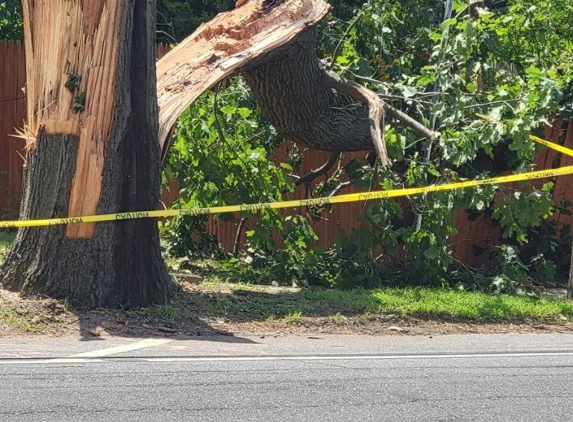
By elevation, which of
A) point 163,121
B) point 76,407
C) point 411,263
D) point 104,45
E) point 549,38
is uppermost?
point 549,38

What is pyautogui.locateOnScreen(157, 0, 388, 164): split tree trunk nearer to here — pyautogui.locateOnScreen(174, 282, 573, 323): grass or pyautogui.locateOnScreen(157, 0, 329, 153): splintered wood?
pyautogui.locateOnScreen(157, 0, 329, 153): splintered wood

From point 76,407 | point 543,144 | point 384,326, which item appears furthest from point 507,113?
point 76,407

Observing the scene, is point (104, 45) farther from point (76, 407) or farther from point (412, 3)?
point (412, 3)

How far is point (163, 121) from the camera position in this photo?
29.5ft

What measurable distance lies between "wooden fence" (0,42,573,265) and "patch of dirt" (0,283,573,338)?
11.6ft

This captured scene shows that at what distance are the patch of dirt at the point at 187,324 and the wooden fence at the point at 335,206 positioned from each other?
11.6ft

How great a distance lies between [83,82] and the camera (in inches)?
320

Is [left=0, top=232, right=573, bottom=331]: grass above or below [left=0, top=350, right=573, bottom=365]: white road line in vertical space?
above

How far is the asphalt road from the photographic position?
5449mm

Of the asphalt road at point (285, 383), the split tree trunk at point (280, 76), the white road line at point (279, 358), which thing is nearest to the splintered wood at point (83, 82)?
the split tree trunk at point (280, 76)

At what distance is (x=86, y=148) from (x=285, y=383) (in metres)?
3.19

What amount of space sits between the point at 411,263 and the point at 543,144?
2.13 meters

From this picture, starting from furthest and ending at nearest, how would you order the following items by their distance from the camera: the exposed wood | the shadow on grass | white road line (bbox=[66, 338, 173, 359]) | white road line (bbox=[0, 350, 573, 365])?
1. the exposed wood
2. the shadow on grass
3. white road line (bbox=[66, 338, 173, 359])
4. white road line (bbox=[0, 350, 573, 365])

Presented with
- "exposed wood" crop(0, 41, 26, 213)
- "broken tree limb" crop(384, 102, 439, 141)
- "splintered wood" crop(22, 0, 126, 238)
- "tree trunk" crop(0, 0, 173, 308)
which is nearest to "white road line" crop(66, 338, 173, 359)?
"tree trunk" crop(0, 0, 173, 308)
